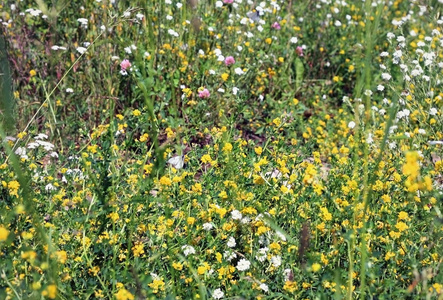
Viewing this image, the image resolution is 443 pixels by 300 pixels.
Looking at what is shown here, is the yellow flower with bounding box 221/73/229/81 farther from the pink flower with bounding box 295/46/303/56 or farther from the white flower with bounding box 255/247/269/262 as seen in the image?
the white flower with bounding box 255/247/269/262

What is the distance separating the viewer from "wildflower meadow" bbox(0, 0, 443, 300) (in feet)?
6.59

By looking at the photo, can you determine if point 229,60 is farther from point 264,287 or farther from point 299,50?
point 264,287

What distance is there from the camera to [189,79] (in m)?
3.83

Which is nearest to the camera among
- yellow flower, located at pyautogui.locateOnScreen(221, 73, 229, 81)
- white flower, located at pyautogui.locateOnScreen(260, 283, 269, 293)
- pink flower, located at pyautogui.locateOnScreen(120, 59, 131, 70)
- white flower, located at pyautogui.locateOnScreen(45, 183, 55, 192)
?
white flower, located at pyautogui.locateOnScreen(260, 283, 269, 293)

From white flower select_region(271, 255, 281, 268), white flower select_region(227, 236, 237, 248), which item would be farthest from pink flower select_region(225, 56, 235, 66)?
white flower select_region(271, 255, 281, 268)

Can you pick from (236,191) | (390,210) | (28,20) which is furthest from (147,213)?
(28,20)

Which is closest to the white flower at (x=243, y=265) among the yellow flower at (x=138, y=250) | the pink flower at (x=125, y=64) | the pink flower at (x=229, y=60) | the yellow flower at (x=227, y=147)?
the yellow flower at (x=138, y=250)

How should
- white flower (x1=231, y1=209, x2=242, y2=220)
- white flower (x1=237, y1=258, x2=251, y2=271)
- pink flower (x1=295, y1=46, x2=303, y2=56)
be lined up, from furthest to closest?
pink flower (x1=295, y1=46, x2=303, y2=56) < white flower (x1=231, y1=209, x2=242, y2=220) < white flower (x1=237, y1=258, x2=251, y2=271)

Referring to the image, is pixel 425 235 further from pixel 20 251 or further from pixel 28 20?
pixel 28 20

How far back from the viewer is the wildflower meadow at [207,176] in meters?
2.01

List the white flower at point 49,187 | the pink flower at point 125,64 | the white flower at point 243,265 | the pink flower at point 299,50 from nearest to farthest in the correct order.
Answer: the white flower at point 243,265, the white flower at point 49,187, the pink flower at point 125,64, the pink flower at point 299,50

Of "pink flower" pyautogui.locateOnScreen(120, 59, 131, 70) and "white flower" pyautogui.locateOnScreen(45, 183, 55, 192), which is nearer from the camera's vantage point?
"white flower" pyautogui.locateOnScreen(45, 183, 55, 192)

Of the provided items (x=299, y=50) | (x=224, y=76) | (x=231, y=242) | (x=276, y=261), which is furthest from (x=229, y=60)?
(x=276, y=261)

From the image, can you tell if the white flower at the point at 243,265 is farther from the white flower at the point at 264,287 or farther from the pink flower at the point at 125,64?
the pink flower at the point at 125,64
